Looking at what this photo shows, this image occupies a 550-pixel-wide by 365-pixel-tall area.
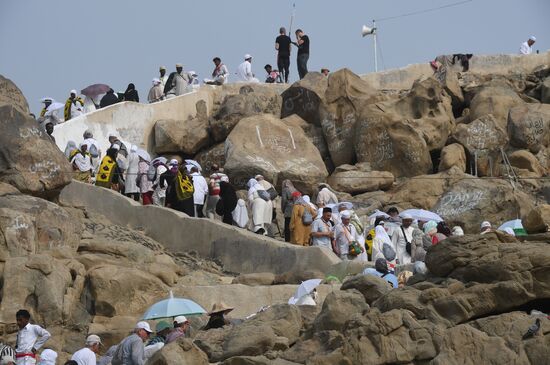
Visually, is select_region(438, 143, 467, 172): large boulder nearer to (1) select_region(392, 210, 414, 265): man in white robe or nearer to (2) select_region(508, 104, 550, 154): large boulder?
(2) select_region(508, 104, 550, 154): large boulder

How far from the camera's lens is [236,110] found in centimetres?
3344

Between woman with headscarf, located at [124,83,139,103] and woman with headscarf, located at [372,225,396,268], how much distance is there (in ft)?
39.2

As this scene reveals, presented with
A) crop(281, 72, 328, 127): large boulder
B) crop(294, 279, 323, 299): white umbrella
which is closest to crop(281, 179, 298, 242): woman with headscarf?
crop(294, 279, 323, 299): white umbrella

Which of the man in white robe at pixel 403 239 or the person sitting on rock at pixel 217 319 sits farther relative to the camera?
the man in white robe at pixel 403 239

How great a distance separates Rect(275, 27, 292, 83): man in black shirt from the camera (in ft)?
120

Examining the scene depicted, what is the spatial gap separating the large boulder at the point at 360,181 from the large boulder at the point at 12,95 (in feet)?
22.6

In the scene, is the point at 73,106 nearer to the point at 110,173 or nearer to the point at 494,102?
the point at 110,173

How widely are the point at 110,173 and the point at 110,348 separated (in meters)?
7.56

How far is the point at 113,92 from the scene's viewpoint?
3481 cm

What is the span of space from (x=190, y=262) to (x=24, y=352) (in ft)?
19.7

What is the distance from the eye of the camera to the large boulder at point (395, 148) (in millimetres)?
32188

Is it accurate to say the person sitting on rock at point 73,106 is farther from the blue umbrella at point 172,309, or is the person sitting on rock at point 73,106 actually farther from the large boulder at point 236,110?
the blue umbrella at point 172,309

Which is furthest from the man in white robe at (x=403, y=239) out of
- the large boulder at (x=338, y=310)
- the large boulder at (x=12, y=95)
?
the large boulder at (x=12, y=95)

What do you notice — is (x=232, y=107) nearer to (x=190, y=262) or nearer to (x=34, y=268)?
(x=190, y=262)
